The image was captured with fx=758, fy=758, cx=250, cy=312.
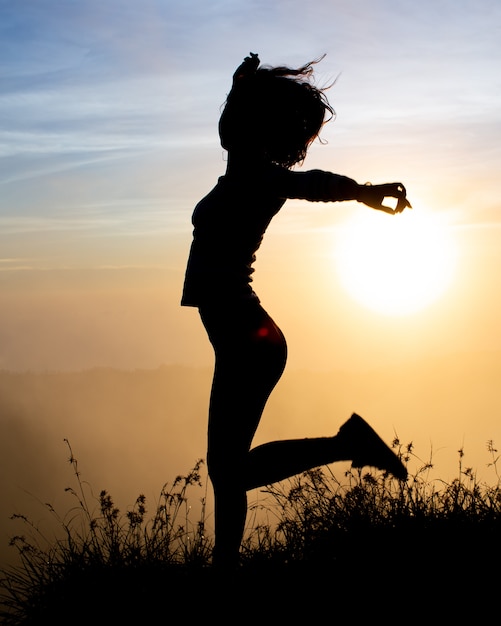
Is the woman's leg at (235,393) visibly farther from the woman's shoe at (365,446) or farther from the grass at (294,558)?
the woman's shoe at (365,446)

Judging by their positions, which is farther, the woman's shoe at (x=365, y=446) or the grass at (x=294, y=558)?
the woman's shoe at (x=365, y=446)

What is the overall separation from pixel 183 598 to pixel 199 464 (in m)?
1.37

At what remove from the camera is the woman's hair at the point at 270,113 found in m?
4.23

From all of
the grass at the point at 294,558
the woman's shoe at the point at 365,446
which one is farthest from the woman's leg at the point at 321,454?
the grass at the point at 294,558

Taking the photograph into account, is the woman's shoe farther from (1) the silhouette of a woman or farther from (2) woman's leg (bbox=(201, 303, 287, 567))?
(2) woman's leg (bbox=(201, 303, 287, 567))

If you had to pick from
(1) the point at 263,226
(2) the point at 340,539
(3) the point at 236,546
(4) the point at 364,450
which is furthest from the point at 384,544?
(1) the point at 263,226

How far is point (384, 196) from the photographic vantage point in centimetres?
370

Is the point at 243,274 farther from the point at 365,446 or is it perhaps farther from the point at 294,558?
the point at 294,558

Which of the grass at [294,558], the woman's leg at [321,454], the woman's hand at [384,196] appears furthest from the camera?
the woman's leg at [321,454]

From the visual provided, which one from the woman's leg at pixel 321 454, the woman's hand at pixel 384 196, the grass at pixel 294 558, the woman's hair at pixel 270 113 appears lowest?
the grass at pixel 294 558

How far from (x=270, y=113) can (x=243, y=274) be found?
91cm

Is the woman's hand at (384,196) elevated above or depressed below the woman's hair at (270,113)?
below

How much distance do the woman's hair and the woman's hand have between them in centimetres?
79

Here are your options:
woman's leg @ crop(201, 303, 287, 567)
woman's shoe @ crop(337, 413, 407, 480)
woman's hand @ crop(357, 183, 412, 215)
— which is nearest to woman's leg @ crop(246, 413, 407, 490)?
woman's shoe @ crop(337, 413, 407, 480)
